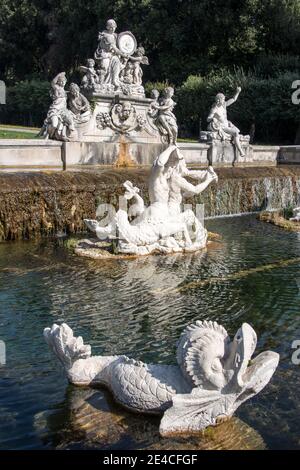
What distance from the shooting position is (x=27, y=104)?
42.7 m

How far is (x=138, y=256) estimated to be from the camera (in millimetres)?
10164

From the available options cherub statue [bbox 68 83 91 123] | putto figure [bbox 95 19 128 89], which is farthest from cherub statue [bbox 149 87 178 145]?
cherub statue [bbox 68 83 91 123]

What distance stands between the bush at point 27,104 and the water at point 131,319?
105ft

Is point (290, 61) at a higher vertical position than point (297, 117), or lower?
higher

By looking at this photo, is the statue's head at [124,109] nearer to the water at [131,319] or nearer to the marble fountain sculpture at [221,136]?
the marble fountain sculpture at [221,136]

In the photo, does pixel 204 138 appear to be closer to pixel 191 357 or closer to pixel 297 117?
pixel 297 117

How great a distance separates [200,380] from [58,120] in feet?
43.0

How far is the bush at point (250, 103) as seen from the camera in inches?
1228

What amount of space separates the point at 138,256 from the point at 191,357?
19.0 ft

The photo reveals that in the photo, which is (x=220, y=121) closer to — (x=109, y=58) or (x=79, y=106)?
(x=109, y=58)

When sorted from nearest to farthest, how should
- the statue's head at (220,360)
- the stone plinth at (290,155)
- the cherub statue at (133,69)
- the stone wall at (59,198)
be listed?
1. the statue's head at (220,360)
2. the stone wall at (59,198)
3. the cherub statue at (133,69)
4. the stone plinth at (290,155)

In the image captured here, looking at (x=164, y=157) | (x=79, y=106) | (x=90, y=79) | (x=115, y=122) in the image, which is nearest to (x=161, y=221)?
(x=164, y=157)

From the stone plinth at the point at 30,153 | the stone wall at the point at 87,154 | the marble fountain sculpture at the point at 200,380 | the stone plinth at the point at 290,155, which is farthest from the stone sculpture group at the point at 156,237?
the stone plinth at the point at 290,155
